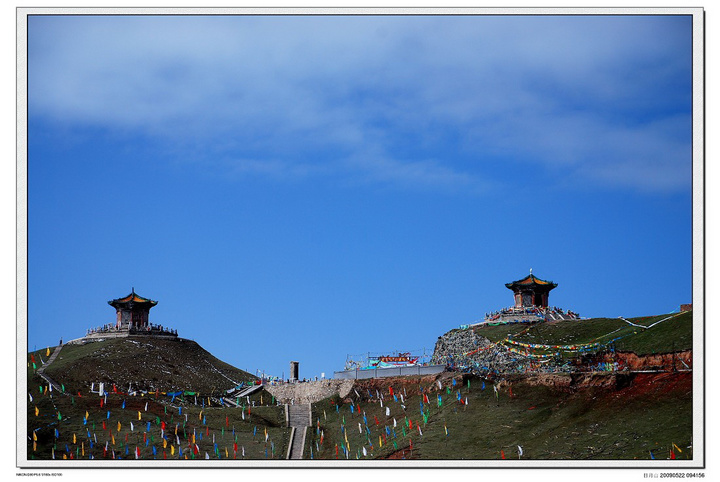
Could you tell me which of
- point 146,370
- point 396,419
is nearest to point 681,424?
point 396,419

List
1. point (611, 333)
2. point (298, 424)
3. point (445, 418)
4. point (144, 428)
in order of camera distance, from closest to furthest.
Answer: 1. point (445, 418)
2. point (144, 428)
3. point (298, 424)
4. point (611, 333)

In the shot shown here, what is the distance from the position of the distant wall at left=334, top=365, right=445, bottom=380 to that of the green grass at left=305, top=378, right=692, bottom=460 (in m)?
3.02

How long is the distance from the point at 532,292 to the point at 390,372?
91.9 feet

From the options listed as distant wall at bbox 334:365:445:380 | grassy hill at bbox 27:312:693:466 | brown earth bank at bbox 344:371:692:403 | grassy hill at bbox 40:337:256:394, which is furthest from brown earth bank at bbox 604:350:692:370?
grassy hill at bbox 40:337:256:394

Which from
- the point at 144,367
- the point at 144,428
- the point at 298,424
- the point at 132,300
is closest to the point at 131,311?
the point at 132,300

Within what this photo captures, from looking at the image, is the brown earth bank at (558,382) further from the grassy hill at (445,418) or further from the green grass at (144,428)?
the green grass at (144,428)

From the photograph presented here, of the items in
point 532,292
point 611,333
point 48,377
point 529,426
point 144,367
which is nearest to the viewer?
point 529,426

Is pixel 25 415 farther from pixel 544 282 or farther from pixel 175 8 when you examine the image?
pixel 544 282

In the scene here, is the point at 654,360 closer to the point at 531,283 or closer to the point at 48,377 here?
the point at 531,283

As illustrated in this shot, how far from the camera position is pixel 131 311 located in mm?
98938

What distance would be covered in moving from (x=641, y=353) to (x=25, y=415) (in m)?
37.1

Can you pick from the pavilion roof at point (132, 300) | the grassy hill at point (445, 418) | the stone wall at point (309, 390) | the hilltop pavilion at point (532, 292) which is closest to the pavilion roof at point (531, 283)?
the hilltop pavilion at point (532, 292)

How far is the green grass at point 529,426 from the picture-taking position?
3966 centimetres

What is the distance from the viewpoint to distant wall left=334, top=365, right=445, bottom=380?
60500 mm
